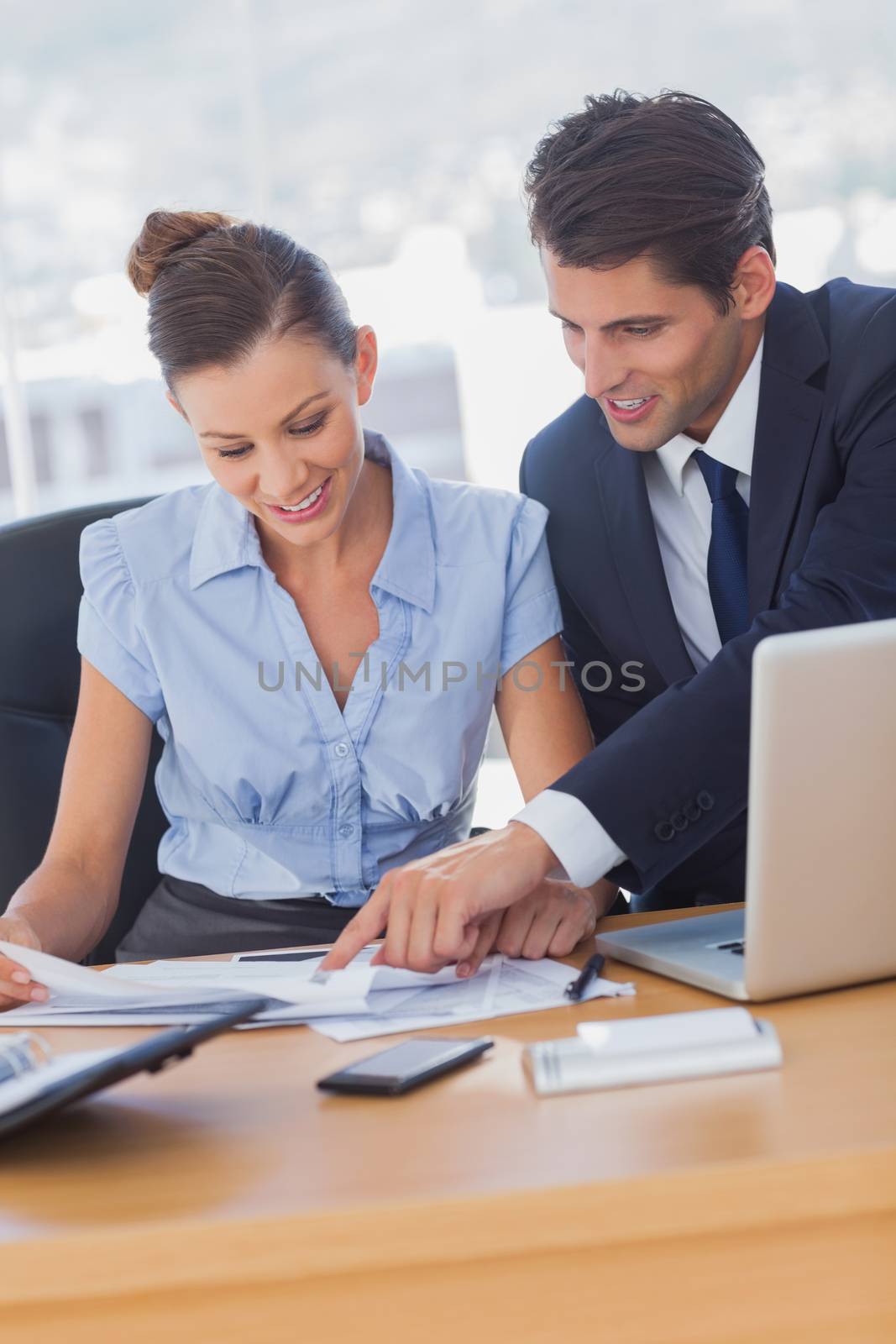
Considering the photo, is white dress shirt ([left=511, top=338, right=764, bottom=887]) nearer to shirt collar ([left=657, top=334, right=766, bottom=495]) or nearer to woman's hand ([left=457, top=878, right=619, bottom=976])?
shirt collar ([left=657, top=334, right=766, bottom=495])

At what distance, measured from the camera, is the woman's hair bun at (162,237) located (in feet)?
5.14

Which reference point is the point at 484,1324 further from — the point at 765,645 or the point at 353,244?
the point at 353,244

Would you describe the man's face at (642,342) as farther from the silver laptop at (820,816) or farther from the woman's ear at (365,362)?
the silver laptop at (820,816)

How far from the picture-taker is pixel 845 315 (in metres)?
1.65

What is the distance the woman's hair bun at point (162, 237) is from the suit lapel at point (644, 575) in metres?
0.57

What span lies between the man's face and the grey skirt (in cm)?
67

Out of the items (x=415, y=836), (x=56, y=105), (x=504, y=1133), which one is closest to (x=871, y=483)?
(x=415, y=836)

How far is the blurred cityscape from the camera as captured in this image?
4504 mm

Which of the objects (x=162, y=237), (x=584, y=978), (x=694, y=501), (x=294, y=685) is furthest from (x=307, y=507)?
(x=584, y=978)

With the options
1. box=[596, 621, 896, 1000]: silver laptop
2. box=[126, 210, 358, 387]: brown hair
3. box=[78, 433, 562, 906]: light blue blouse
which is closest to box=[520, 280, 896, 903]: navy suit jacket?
box=[78, 433, 562, 906]: light blue blouse

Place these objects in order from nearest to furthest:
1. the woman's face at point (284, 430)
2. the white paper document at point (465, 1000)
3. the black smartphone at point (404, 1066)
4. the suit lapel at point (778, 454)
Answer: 1. the black smartphone at point (404, 1066)
2. the white paper document at point (465, 1000)
3. the woman's face at point (284, 430)
4. the suit lapel at point (778, 454)

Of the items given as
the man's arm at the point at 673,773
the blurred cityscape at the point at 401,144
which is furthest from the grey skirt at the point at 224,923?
the blurred cityscape at the point at 401,144

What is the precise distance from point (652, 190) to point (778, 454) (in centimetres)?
33

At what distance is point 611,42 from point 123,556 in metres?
3.55
